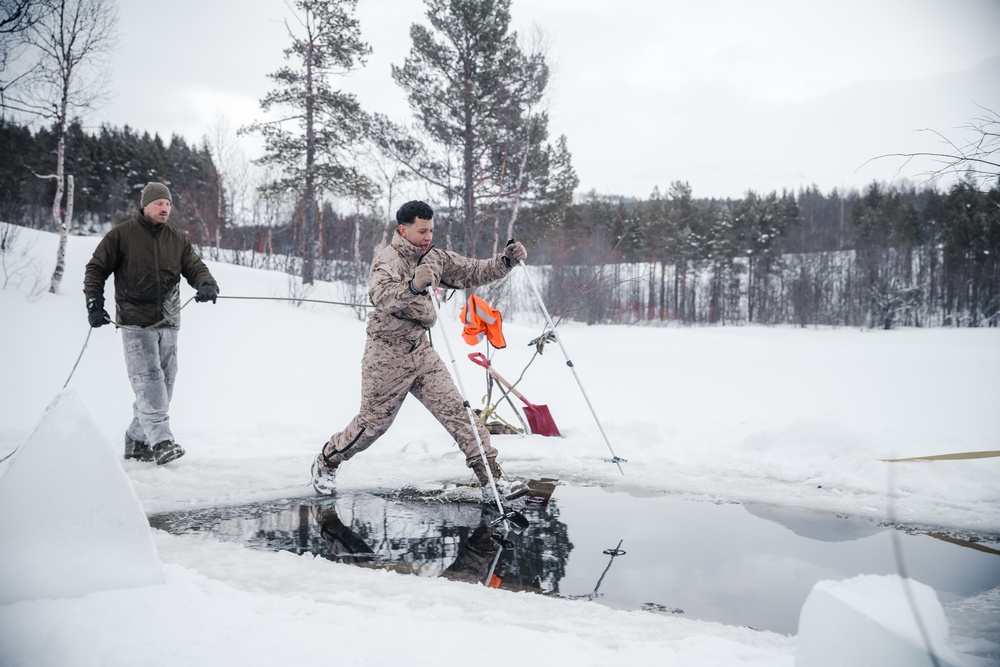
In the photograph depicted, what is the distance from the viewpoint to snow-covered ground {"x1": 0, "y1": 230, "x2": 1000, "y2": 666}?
203cm

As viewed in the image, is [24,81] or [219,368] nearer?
[219,368]

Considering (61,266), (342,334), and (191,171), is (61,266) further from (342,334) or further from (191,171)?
(191,171)

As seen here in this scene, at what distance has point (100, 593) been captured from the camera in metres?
2.19

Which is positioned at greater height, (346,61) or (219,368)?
(346,61)

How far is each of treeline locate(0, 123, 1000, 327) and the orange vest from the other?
17074 mm

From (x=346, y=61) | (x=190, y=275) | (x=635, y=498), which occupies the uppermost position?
(x=346, y=61)

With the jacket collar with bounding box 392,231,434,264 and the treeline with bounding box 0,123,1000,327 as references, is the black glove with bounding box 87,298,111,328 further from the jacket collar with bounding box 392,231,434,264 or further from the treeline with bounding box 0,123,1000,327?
the treeline with bounding box 0,123,1000,327

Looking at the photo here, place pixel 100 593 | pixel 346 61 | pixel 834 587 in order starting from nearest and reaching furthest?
pixel 834 587
pixel 100 593
pixel 346 61

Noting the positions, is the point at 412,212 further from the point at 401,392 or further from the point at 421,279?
the point at 401,392

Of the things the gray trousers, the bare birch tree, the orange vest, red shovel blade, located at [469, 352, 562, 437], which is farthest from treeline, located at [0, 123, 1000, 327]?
the gray trousers

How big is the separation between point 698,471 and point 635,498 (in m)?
0.94

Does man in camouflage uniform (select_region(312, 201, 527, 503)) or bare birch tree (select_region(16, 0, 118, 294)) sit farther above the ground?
bare birch tree (select_region(16, 0, 118, 294))

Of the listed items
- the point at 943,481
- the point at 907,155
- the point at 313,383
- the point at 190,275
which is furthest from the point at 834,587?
the point at 313,383

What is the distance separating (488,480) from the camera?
160 inches
